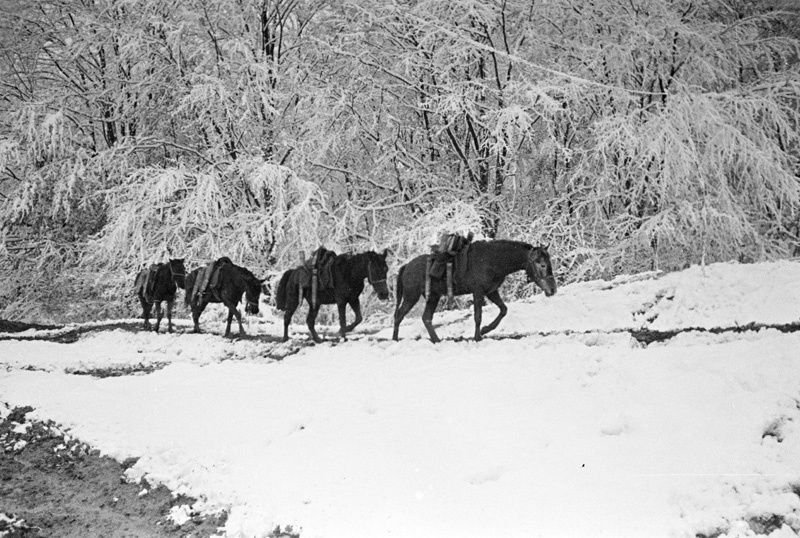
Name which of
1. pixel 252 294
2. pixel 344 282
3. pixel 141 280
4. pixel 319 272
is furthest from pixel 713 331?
pixel 141 280

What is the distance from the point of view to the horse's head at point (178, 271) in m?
16.4

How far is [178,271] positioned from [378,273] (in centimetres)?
732

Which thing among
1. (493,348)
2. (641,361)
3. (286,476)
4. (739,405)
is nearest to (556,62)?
(493,348)

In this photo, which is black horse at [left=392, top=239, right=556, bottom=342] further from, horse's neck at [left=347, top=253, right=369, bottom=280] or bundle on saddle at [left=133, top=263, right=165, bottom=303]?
bundle on saddle at [left=133, top=263, right=165, bottom=303]

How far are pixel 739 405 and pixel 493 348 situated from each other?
381cm

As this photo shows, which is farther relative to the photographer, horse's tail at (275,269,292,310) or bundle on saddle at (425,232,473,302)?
horse's tail at (275,269,292,310)

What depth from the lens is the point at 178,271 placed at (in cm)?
1653

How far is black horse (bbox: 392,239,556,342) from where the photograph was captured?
9758mm

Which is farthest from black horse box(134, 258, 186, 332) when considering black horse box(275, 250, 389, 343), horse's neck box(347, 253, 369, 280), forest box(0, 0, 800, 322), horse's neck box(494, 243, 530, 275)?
horse's neck box(494, 243, 530, 275)

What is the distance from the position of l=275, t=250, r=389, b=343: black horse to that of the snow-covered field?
1.85m

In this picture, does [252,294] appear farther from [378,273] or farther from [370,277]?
[378,273]

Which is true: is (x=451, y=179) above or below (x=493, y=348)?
above

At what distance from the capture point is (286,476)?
5449 mm

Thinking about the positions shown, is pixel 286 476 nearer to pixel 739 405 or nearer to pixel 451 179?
pixel 739 405
